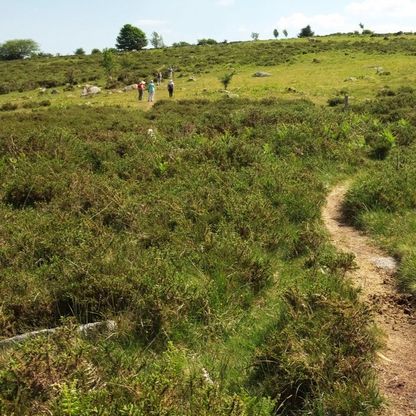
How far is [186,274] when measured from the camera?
23.4ft

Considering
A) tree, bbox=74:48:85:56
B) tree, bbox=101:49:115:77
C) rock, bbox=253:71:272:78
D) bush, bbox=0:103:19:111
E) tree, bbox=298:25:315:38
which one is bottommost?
bush, bbox=0:103:19:111

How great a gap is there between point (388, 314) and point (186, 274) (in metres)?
2.87

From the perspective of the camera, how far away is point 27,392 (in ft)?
13.4

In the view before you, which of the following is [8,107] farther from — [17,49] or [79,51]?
[17,49]

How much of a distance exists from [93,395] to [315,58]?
5489 cm

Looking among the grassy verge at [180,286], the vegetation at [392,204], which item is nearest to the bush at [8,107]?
the grassy verge at [180,286]

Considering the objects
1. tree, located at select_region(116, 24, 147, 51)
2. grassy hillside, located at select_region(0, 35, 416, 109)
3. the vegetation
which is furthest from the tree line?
the vegetation

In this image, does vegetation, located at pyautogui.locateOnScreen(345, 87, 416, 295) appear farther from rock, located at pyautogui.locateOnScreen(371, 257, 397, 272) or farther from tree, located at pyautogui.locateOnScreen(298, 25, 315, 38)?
tree, located at pyautogui.locateOnScreen(298, 25, 315, 38)

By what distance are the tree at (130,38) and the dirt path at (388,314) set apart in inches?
4437

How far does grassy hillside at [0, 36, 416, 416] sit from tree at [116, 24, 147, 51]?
105 metres

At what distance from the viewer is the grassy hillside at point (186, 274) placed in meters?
4.38

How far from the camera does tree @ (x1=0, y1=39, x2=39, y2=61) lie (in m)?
109

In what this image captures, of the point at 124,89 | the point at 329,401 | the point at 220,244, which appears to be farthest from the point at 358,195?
the point at 124,89

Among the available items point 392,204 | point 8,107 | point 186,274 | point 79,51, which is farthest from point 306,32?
point 186,274
